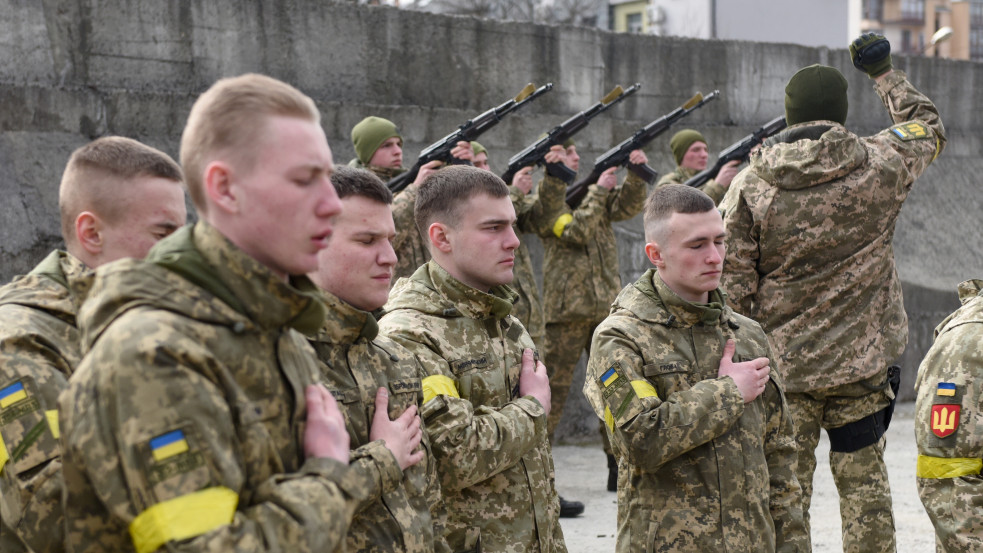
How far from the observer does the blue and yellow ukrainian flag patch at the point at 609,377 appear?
3180 mm

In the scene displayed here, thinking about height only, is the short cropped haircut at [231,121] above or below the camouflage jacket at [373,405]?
above

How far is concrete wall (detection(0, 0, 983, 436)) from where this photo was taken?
19.1 ft

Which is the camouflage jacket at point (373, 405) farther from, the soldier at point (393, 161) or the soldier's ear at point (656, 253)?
the soldier at point (393, 161)

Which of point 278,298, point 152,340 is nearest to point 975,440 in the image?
point 278,298

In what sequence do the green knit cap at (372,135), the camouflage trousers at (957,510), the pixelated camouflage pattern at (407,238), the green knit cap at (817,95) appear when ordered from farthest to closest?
the green knit cap at (372,135) < the pixelated camouflage pattern at (407,238) < the green knit cap at (817,95) < the camouflage trousers at (957,510)

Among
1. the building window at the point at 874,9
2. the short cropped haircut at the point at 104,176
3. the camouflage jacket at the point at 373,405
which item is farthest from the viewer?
the building window at the point at 874,9

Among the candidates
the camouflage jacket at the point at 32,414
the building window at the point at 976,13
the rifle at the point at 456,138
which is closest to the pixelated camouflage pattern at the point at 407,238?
the rifle at the point at 456,138

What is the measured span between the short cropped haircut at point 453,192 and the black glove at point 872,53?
95.1 inches

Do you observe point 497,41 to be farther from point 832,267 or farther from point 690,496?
point 690,496

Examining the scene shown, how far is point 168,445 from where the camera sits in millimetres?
1443

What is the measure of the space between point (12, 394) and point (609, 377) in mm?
1693

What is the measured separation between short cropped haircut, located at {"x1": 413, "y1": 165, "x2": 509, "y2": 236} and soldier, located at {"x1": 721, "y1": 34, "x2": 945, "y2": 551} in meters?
1.54

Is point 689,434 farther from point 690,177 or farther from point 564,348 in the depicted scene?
point 690,177

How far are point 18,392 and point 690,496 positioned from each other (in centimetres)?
191
